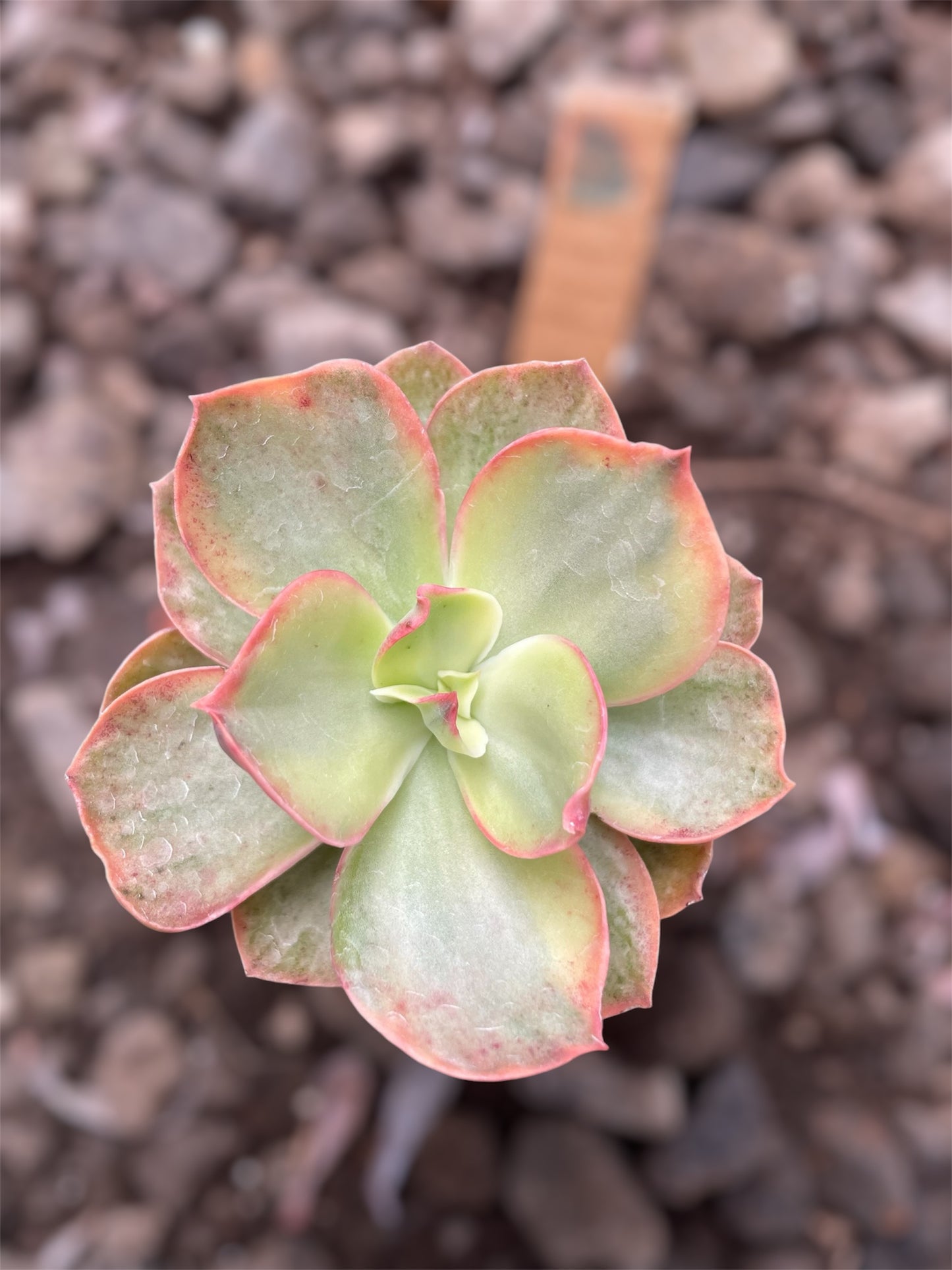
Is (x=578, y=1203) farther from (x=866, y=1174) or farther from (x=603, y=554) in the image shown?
(x=603, y=554)

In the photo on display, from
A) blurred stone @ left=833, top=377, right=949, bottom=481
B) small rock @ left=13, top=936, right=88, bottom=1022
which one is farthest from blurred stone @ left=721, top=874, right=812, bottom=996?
small rock @ left=13, top=936, right=88, bottom=1022

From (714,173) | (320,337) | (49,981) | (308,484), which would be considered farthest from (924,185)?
(49,981)

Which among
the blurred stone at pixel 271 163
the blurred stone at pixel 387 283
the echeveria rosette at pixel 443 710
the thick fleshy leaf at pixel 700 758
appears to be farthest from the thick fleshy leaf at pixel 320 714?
the blurred stone at pixel 271 163

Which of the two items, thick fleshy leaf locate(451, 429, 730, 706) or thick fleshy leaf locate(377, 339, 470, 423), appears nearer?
thick fleshy leaf locate(451, 429, 730, 706)

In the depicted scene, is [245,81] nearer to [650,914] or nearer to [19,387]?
[19,387]

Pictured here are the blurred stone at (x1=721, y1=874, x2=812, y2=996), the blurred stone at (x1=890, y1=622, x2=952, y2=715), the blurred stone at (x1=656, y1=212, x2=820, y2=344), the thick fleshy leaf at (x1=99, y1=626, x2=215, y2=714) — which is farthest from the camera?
the blurred stone at (x1=656, y1=212, x2=820, y2=344)

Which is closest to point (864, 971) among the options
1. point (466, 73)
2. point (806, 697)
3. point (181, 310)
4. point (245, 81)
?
point (806, 697)

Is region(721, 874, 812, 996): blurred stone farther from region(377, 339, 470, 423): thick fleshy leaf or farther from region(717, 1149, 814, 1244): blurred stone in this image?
region(377, 339, 470, 423): thick fleshy leaf

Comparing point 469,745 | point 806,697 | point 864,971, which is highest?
point 469,745
